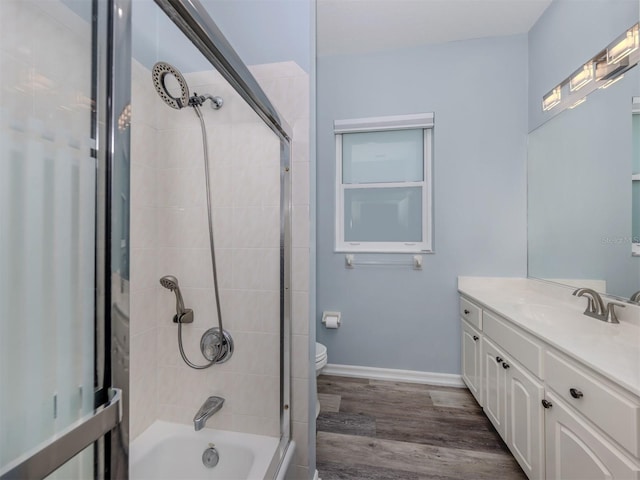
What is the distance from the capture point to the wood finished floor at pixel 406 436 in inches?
53.0

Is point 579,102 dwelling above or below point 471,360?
→ above

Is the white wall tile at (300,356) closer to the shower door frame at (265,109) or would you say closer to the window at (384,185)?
the shower door frame at (265,109)

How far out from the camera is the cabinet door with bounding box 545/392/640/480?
780 millimetres

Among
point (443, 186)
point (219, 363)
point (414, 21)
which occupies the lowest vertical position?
point (219, 363)

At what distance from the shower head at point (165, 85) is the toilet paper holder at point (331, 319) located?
5.93ft

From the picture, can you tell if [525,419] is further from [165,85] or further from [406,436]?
[165,85]

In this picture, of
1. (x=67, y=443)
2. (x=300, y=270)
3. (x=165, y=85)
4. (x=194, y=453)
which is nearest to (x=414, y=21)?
(x=165, y=85)

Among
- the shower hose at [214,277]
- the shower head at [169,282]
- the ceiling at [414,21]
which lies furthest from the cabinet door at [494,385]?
the ceiling at [414,21]

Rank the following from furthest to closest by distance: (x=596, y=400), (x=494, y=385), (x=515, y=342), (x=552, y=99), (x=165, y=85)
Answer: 1. (x=552, y=99)
2. (x=494, y=385)
3. (x=515, y=342)
4. (x=165, y=85)
5. (x=596, y=400)

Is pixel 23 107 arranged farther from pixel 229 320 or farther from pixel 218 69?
pixel 229 320

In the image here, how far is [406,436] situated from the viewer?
158cm

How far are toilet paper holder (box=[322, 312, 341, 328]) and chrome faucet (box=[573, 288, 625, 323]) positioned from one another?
5.05 feet

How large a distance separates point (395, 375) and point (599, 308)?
1.41 meters

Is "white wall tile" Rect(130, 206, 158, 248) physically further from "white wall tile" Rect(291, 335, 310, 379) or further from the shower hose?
"white wall tile" Rect(291, 335, 310, 379)
